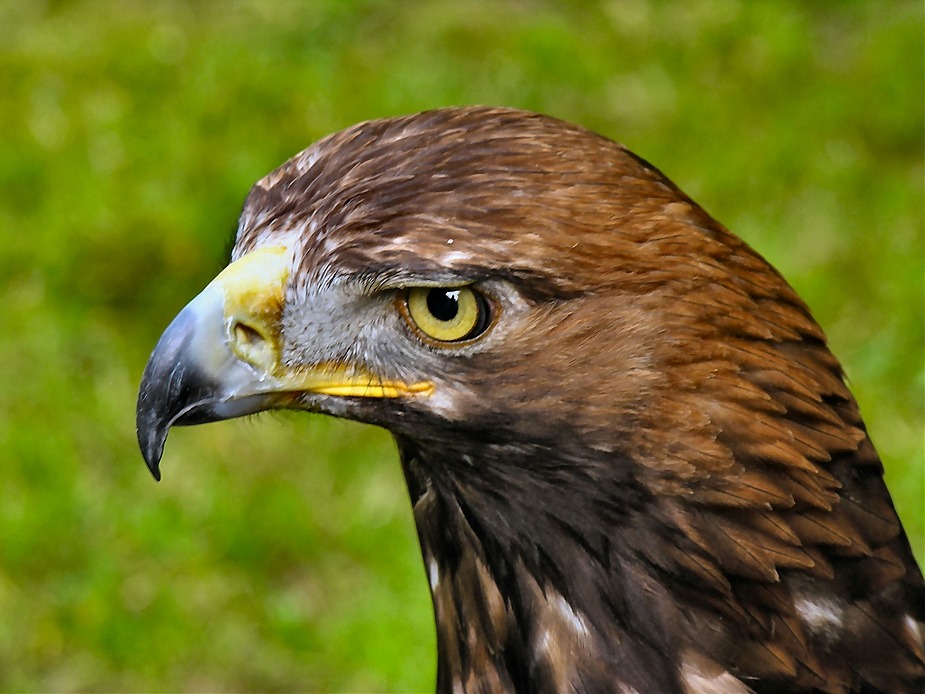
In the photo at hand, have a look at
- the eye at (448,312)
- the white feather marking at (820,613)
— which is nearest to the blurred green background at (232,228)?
the eye at (448,312)

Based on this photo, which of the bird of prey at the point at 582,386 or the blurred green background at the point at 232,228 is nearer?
the bird of prey at the point at 582,386

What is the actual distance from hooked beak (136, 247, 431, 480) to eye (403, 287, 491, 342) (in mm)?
90

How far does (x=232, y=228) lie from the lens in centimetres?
224

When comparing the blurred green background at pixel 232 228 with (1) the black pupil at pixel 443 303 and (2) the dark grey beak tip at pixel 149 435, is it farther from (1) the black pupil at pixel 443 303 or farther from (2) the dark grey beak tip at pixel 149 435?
(1) the black pupil at pixel 443 303

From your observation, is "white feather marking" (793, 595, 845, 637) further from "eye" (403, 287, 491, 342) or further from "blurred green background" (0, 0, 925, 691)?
"blurred green background" (0, 0, 925, 691)

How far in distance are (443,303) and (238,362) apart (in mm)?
338

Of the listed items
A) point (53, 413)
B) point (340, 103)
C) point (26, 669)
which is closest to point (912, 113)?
point (340, 103)

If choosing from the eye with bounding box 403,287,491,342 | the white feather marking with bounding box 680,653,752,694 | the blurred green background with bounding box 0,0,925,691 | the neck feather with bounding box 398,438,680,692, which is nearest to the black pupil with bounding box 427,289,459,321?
the eye with bounding box 403,287,491,342

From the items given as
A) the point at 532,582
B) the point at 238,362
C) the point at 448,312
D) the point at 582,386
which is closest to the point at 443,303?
the point at 448,312

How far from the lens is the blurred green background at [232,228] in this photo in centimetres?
416

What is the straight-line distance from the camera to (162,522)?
4.38 m

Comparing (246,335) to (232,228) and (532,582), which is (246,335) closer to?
(232,228)

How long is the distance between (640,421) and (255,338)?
58 centimetres

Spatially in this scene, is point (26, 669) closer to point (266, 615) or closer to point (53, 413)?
point (266, 615)
